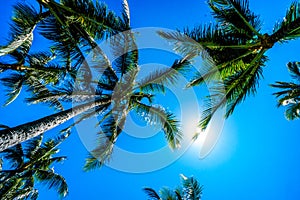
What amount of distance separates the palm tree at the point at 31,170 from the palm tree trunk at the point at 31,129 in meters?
3.29

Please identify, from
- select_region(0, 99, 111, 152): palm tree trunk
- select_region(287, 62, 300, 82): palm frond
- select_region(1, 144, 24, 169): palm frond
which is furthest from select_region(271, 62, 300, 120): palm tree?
select_region(1, 144, 24, 169): palm frond

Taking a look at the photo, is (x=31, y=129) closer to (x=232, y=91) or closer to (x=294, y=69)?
(x=232, y=91)

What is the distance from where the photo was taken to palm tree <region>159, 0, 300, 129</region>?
265 inches

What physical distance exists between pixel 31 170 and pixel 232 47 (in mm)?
10124

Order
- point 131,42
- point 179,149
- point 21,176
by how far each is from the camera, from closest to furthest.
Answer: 1. point 131,42
2. point 179,149
3. point 21,176

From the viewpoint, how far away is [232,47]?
7180mm

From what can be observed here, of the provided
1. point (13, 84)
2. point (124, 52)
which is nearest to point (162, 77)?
point (124, 52)

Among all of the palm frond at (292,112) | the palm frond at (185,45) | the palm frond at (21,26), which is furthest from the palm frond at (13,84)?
the palm frond at (292,112)

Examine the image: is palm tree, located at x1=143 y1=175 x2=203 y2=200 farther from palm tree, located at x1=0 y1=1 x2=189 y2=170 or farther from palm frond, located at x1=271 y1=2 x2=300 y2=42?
palm frond, located at x1=271 y1=2 x2=300 y2=42

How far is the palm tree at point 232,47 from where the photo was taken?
6.73 m

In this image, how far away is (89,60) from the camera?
8.62m

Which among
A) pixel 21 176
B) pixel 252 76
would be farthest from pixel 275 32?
pixel 21 176

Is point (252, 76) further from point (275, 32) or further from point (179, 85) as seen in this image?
point (179, 85)

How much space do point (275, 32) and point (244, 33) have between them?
742 millimetres
